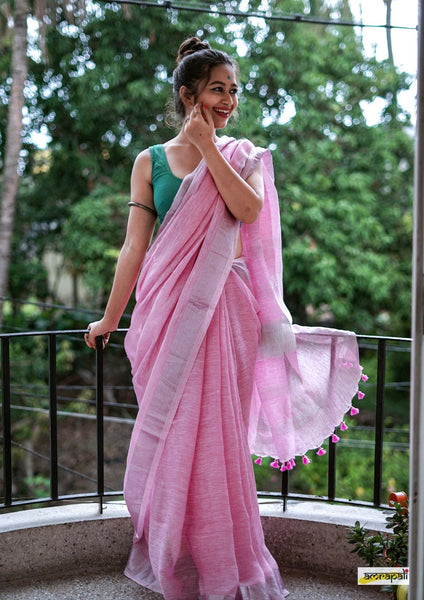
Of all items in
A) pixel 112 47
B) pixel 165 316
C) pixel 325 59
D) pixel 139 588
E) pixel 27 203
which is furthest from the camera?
pixel 27 203

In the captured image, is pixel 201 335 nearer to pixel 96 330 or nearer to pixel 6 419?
pixel 96 330

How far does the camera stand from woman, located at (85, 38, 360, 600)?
1547 mm

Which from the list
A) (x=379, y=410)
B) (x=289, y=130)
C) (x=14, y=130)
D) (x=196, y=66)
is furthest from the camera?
(x=289, y=130)

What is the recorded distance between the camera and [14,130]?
5.78m

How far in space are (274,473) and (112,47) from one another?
475cm

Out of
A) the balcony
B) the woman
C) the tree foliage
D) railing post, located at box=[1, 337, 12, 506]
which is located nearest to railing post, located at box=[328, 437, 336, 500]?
the balcony

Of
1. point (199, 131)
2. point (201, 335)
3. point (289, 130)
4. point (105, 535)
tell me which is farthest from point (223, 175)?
point (289, 130)

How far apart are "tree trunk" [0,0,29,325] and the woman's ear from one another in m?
4.23

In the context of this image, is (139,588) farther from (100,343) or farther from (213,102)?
(213,102)

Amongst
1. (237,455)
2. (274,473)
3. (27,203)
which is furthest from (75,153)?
(237,455)

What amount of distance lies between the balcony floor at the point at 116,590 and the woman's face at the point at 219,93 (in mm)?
1247

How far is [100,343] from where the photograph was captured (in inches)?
73.7

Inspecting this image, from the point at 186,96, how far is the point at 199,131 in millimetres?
153

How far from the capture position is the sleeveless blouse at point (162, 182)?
5.29ft
